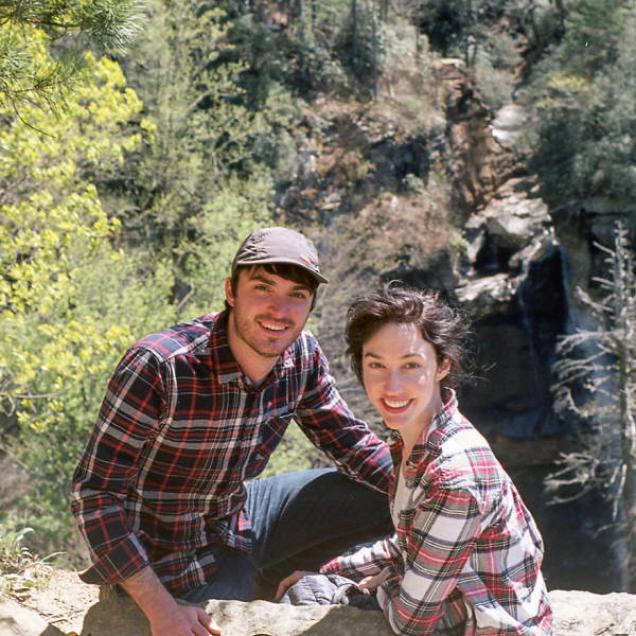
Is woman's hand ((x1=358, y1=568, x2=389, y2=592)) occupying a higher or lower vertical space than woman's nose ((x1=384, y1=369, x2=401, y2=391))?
lower

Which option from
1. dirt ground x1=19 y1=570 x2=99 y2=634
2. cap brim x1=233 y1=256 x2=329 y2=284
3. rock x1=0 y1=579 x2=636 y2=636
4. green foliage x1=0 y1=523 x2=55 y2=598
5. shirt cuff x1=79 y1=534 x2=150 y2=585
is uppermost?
cap brim x1=233 y1=256 x2=329 y2=284

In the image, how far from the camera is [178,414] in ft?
7.64

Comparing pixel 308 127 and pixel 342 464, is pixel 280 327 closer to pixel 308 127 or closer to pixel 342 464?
pixel 342 464

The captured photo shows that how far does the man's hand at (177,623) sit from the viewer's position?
84.4 inches

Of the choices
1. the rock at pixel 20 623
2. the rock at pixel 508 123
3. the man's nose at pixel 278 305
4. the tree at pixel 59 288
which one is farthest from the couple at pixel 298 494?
the rock at pixel 508 123

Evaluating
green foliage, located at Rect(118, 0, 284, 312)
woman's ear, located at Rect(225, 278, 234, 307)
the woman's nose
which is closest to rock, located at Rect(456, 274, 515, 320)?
green foliage, located at Rect(118, 0, 284, 312)

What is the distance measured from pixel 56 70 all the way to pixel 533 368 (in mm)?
18579

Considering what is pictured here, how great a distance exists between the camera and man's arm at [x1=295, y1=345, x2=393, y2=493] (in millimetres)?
2779

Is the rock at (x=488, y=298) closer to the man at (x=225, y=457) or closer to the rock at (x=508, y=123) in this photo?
the rock at (x=508, y=123)

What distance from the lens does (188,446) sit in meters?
2.38

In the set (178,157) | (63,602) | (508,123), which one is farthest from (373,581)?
(508,123)

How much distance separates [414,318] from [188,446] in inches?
32.5

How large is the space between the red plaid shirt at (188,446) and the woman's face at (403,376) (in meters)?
0.49

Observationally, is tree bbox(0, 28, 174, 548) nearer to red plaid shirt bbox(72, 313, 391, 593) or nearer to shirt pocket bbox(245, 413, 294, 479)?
red plaid shirt bbox(72, 313, 391, 593)
